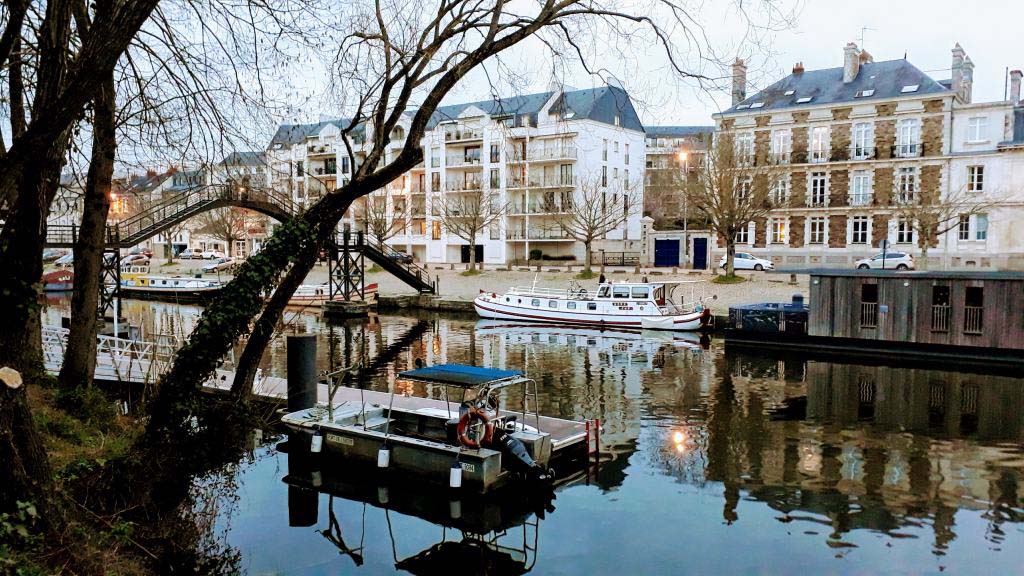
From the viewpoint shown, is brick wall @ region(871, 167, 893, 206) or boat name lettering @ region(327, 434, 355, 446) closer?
boat name lettering @ region(327, 434, 355, 446)

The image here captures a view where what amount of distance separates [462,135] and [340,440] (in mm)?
53059

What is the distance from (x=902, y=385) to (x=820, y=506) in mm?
11941

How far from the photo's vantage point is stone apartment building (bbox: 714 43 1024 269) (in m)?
45.2

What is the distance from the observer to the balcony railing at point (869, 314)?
92.1ft

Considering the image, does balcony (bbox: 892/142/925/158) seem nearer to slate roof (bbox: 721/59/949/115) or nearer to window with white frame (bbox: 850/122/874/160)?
window with white frame (bbox: 850/122/874/160)

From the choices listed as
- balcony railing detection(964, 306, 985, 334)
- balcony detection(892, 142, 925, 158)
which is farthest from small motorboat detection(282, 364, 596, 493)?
balcony detection(892, 142, 925, 158)

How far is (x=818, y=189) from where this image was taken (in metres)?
50.6

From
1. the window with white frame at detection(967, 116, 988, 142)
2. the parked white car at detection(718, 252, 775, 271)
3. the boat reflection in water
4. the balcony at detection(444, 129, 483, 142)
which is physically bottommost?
the boat reflection in water

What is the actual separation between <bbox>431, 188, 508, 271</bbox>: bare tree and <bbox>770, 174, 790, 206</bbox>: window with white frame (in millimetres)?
19626

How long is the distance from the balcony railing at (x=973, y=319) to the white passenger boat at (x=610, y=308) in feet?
31.3

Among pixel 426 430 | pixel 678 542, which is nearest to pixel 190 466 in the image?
pixel 426 430

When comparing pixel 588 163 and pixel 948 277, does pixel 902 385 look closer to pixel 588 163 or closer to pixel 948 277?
pixel 948 277

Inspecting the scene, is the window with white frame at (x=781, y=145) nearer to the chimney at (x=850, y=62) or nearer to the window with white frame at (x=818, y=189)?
the window with white frame at (x=818, y=189)

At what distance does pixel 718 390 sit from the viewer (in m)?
21.7
